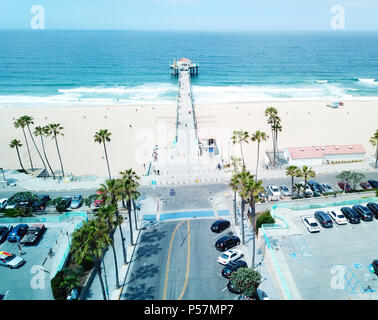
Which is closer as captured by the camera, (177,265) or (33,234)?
(177,265)

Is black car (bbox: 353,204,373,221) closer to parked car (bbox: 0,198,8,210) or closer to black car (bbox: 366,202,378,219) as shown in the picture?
black car (bbox: 366,202,378,219)

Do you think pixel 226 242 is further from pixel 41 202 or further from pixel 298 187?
pixel 41 202

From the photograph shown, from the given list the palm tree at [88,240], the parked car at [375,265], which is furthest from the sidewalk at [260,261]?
the palm tree at [88,240]

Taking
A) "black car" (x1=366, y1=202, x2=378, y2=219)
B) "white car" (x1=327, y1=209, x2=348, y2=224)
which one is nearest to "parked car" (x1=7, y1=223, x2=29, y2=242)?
"white car" (x1=327, y1=209, x2=348, y2=224)

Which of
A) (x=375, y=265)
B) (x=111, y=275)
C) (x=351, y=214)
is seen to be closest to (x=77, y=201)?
(x=111, y=275)

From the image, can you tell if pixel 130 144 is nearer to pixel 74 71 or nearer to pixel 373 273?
pixel 373 273
